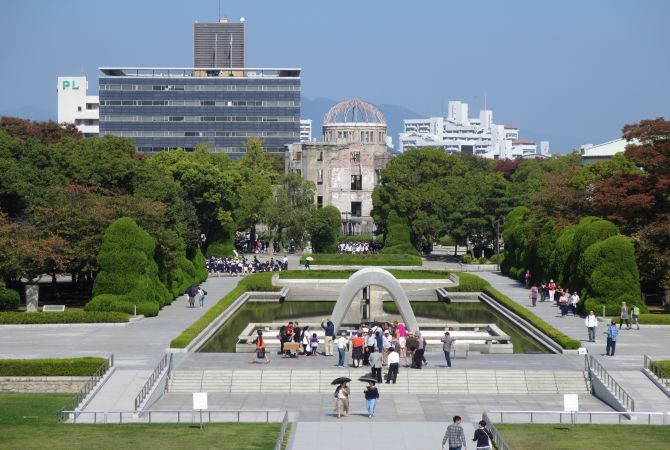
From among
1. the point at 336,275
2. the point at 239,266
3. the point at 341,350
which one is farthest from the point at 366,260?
the point at 341,350

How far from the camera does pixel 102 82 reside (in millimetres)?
188500

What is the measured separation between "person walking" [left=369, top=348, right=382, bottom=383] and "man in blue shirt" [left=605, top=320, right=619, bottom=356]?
1016 cm

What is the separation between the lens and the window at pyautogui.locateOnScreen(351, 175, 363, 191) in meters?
139

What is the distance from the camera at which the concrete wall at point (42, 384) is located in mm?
44531

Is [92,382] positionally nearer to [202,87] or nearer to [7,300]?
[7,300]

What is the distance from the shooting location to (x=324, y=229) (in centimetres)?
11406

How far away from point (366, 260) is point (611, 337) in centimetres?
5519

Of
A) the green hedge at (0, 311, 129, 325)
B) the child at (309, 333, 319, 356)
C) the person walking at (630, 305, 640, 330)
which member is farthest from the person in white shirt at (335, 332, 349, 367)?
the person walking at (630, 305, 640, 330)

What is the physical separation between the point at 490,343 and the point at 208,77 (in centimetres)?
14131

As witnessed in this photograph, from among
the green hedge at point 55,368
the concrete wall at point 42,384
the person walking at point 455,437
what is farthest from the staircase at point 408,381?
the person walking at point 455,437

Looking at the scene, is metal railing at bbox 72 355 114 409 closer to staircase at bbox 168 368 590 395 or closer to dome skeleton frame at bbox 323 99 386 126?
staircase at bbox 168 368 590 395

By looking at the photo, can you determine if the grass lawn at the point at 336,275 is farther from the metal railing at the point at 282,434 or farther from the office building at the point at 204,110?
the office building at the point at 204,110

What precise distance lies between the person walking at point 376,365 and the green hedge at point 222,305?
10459 millimetres

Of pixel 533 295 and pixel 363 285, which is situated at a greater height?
pixel 363 285
